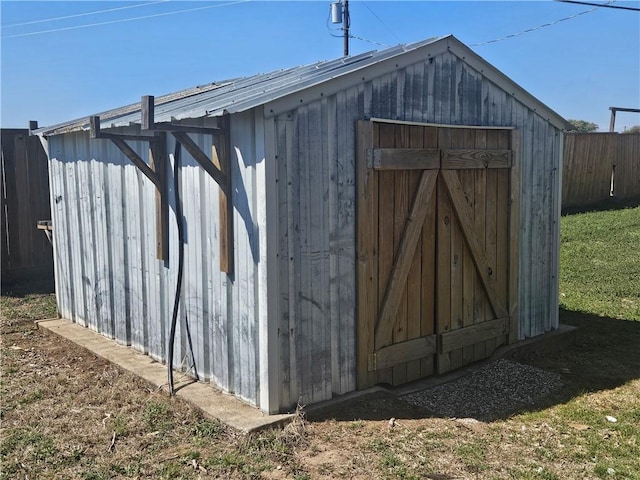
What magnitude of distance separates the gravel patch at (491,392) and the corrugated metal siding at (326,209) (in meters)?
0.72

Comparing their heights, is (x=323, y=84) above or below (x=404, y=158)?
above

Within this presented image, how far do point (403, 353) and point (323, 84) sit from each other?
7.42 ft

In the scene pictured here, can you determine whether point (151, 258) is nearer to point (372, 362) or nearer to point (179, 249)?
point (179, 249)

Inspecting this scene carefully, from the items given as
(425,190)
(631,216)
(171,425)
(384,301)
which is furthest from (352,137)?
(631,216)

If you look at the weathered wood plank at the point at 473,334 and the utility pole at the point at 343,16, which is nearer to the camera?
Result: the weathered wood plank at the point at 473,334

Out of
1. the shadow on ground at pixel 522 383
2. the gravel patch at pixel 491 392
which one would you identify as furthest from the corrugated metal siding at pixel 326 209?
the gravel patch at pixel 491 392

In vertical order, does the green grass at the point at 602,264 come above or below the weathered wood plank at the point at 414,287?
below

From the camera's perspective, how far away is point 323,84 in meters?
4.46

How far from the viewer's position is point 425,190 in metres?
5.32

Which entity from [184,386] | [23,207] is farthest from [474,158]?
[23,207]

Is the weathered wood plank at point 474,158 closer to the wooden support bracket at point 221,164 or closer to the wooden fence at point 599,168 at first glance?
the wooden support bracket at point 221,164

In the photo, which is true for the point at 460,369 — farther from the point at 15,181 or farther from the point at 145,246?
the point at 15,181

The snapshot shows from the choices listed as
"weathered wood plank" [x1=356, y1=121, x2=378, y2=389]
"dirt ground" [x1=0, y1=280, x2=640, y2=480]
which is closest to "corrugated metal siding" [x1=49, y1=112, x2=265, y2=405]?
"dirt ground" [x1=0, y1=280, x2=640, y2=480]

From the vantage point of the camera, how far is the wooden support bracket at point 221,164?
4.44m
